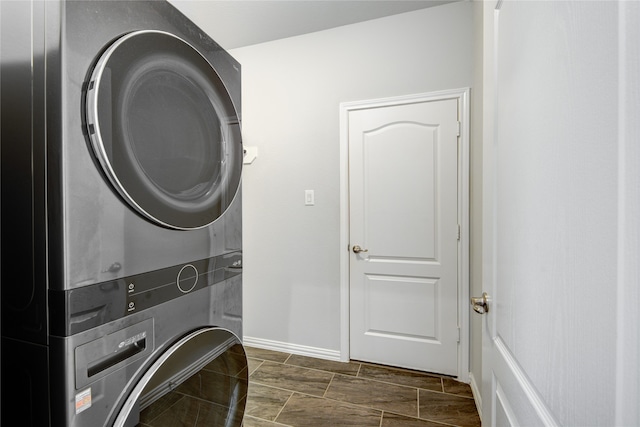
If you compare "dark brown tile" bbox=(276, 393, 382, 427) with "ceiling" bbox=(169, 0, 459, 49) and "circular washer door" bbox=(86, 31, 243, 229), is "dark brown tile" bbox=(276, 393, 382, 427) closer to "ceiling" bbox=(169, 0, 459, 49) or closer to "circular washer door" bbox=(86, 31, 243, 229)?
"circular washer door" bbox=(86, 31, 243, 229)

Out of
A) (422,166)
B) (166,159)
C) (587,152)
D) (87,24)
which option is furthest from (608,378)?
(422,166)

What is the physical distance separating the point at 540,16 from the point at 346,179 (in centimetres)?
187

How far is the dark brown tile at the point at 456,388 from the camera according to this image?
1.99 meters

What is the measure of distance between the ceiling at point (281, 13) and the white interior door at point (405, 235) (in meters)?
0.70

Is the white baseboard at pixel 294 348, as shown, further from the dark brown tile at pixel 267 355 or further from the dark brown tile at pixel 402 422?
the dark brown tile at pixel 402 422

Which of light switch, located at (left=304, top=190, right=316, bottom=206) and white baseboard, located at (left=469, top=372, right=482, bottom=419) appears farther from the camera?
light switch, located at (left=304, top=190, right=316, bottom=206)

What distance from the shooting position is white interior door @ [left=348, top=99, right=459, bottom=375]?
219 centimetres

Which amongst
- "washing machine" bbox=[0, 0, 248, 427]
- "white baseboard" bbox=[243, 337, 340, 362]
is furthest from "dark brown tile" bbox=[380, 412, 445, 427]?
"washing machine" bbox=[0, 0, 248, 427]

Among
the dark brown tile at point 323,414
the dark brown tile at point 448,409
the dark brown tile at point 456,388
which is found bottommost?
the dark brown tile at point 323,414

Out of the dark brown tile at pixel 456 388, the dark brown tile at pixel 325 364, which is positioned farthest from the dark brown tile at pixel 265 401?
the dark brown tile at pixel 456 388

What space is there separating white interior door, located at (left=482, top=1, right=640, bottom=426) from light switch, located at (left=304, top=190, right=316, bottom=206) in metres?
1.79

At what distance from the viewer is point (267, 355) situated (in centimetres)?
254

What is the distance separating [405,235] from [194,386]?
1772 millimetres

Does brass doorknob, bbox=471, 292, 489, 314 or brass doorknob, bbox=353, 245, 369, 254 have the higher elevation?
brass doorknob, bbox=471, 292, 489, 314
